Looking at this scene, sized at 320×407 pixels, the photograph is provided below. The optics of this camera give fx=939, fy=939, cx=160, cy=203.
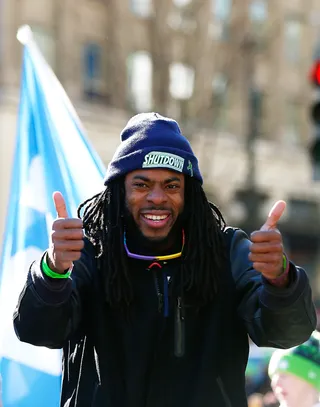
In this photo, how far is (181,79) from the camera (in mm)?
21984

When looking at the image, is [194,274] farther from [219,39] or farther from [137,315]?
[219,39]

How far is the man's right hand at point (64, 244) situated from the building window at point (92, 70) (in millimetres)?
19421

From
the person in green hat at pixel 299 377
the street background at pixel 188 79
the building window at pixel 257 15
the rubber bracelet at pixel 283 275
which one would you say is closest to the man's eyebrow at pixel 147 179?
the rubber bracelet at pixel 283 275

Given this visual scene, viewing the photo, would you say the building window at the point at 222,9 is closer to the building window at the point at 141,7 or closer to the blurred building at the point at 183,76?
the blurred building at the point at 183,76

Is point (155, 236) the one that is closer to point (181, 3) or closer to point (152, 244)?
point (152, 244)

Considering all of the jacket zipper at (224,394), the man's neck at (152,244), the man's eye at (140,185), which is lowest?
the jacket zipper at (224,394)

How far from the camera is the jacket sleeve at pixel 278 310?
2623mm

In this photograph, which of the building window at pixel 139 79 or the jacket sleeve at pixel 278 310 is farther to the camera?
the building window at pixel 139 79

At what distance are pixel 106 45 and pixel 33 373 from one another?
62.8 feet

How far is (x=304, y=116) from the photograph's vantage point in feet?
88.4

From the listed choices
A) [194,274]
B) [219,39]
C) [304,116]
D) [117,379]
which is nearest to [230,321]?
[194,274]

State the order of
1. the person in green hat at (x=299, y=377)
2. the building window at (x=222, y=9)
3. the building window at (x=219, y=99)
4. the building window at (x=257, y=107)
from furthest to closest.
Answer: the building window at (x=257, y=107) → the building window at (x=222, y=9) → the building window at (x=219, y=99) → the person in green hat at (x=299, y=377)

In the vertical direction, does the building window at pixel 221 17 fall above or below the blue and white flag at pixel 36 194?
Answer: above

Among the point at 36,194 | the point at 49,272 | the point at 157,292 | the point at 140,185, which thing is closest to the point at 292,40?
the point at 36,194
